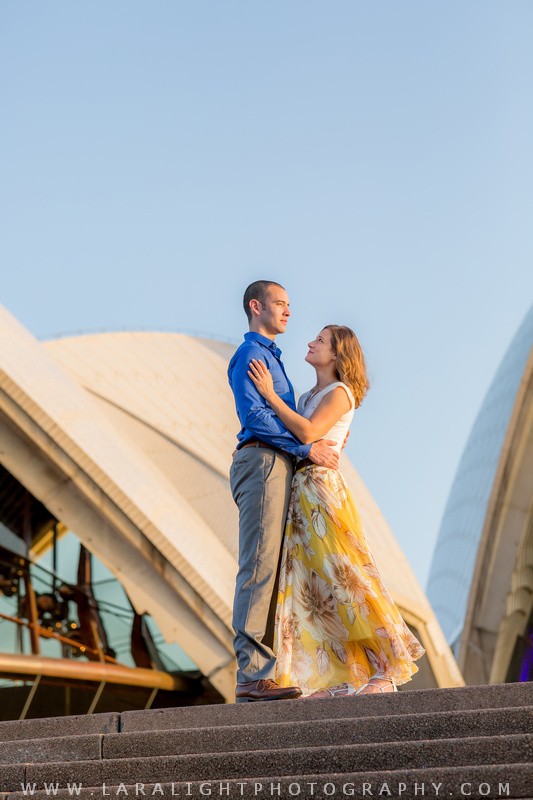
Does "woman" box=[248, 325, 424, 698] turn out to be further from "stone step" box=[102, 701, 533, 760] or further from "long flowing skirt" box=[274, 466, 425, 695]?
"stone step" box=[102, 701, 533, 760]

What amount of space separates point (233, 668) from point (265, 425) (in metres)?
5.49

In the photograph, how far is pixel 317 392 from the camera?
467 centimetres

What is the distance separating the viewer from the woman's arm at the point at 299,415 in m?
4.40

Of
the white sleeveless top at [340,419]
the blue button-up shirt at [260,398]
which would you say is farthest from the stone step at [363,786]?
the white sleeveless top at [340,419]

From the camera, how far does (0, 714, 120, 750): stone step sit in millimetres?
3615

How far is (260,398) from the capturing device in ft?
14.7

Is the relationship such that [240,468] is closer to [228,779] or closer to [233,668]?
[228,779]

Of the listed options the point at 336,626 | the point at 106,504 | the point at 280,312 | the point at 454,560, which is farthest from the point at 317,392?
the point at 454,560

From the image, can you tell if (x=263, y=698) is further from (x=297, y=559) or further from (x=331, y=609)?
(x=297, y=559)

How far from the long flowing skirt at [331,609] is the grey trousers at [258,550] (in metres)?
0.08

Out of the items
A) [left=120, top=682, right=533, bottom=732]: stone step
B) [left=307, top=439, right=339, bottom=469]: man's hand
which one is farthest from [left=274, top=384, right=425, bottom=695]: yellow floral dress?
[left=120, top=682, right=533, bottom=732]: stone step

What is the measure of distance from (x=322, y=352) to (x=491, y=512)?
51.5 feet

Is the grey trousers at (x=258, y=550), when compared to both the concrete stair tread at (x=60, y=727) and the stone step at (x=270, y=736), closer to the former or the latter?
the concrete stair tread at (x=60, y=727)

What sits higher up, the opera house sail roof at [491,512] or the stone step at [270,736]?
the opera house sail roof at [491,512]
